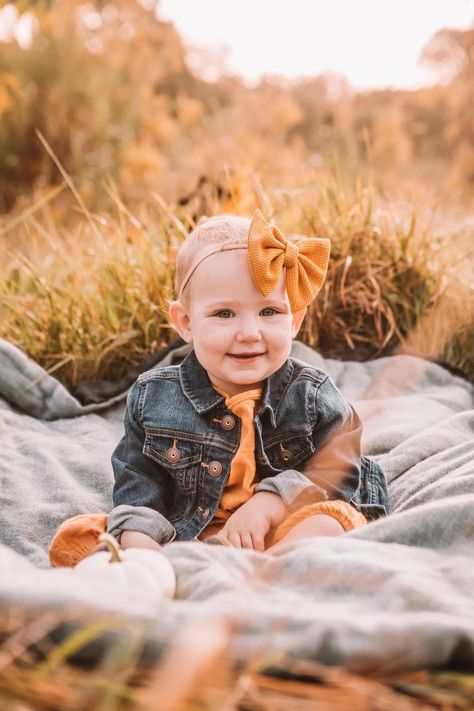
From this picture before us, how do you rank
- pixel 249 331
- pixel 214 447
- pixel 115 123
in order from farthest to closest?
pixel 115 123
pixel 214 447
pixel 249 331

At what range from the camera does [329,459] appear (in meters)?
2.03

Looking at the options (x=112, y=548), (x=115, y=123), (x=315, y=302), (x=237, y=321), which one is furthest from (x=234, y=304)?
(x=115, y=123)

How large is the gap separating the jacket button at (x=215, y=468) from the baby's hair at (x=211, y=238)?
1.52ft

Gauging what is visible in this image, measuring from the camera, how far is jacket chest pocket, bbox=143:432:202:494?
78.9 inches

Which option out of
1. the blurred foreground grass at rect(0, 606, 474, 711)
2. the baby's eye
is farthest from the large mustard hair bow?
the blurred foreground grass at rect(0, 606, 474, 711)

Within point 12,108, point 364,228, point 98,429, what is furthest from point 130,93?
point 98,429

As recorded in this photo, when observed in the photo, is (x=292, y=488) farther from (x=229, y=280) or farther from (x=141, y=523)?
(x=229, y=280)

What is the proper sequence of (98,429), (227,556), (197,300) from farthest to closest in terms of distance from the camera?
1. (98,429)
2. (197,300)
3. (227,556)

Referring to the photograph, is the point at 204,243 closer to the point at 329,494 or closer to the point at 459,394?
the point at 329,494

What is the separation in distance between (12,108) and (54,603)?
7.47m

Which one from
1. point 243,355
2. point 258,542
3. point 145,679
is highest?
point 243,355

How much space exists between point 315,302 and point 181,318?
4.49ft

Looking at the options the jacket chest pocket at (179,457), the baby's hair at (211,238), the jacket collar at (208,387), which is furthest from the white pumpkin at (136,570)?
the baby's hair at (211,238)

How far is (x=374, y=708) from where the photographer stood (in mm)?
1050
